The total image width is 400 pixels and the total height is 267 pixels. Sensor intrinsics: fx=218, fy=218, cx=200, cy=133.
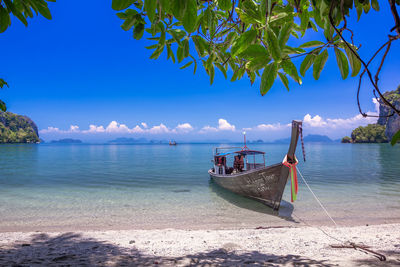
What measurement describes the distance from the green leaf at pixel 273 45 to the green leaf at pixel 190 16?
1.07 ft

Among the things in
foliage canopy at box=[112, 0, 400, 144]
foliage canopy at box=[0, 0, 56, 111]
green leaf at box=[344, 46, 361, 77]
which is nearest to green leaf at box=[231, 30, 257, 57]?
foliage canopy at box=[112, 0, 400, 144]

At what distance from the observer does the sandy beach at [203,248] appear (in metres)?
4.37

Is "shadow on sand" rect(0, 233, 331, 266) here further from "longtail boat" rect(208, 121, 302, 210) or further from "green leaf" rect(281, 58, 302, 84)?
"longtail boat" rect(208, 121, 302, 210)

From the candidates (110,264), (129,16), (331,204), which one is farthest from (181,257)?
(331,204)

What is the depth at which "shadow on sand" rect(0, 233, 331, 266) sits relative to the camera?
4273mm

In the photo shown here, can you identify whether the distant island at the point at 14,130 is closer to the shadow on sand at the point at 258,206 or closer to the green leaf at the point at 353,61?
the shadow on sand at the point at 258,206

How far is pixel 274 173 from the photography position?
953cm

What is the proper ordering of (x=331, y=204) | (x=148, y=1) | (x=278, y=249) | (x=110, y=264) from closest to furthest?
(x=148, y=1) → (x=110, y=264) → (x=278, y=249) → (x=331, y=204)

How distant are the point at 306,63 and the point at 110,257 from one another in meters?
5.33

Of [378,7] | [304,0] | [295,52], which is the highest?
[304,0]

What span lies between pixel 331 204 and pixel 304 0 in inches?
507

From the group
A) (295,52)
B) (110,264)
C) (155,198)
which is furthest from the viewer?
(155,198)

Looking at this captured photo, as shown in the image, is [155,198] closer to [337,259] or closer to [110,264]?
[110,264]

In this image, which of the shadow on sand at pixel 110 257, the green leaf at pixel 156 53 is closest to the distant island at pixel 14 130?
the shadow on sand at pixel 110 257
